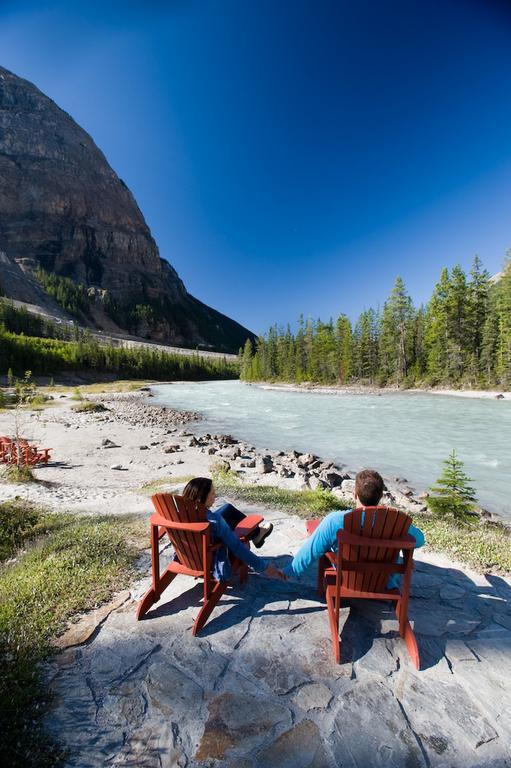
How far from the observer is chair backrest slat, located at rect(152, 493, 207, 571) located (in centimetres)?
339

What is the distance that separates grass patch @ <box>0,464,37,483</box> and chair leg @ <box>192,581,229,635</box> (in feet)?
27.8

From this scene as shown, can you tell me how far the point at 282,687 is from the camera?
8.78ft

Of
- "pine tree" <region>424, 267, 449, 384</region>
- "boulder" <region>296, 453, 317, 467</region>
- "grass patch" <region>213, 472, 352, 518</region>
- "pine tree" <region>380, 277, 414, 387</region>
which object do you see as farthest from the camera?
"pine tree" <region>380, 277, 414, 387</region>

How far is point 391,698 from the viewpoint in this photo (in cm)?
258

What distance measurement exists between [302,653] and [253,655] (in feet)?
1.37

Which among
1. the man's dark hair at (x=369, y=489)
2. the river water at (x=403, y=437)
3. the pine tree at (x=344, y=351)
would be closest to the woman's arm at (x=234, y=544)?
the man's dark hair at (x=369, y=489)

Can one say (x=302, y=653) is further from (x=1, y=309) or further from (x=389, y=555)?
(x=1, y=309)

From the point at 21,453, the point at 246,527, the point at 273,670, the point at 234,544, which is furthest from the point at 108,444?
the point at 273,670

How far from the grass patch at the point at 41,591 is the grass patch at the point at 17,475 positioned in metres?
3.56

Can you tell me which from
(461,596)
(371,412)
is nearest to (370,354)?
(371,412)

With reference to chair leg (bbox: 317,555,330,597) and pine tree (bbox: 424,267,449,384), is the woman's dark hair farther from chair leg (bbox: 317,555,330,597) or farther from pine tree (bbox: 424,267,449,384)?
pine tree (bbox: 424,267,449,384)

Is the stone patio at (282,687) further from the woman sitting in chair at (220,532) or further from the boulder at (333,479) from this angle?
the boulder at (333,479)

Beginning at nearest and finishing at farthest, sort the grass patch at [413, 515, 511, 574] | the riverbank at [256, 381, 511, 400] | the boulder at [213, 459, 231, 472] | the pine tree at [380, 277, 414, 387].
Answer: the grass patch at [413, 515, 511, 574]
the boulder at [213, 459, 231, 472]
the riverbank at [256, 381, 511, 400]
the pine tree at [380, 277, 414, 387]

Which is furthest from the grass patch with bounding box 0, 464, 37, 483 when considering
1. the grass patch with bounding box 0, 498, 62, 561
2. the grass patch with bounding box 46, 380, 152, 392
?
the grass patch with bounding box 46, 380, 152, 392
